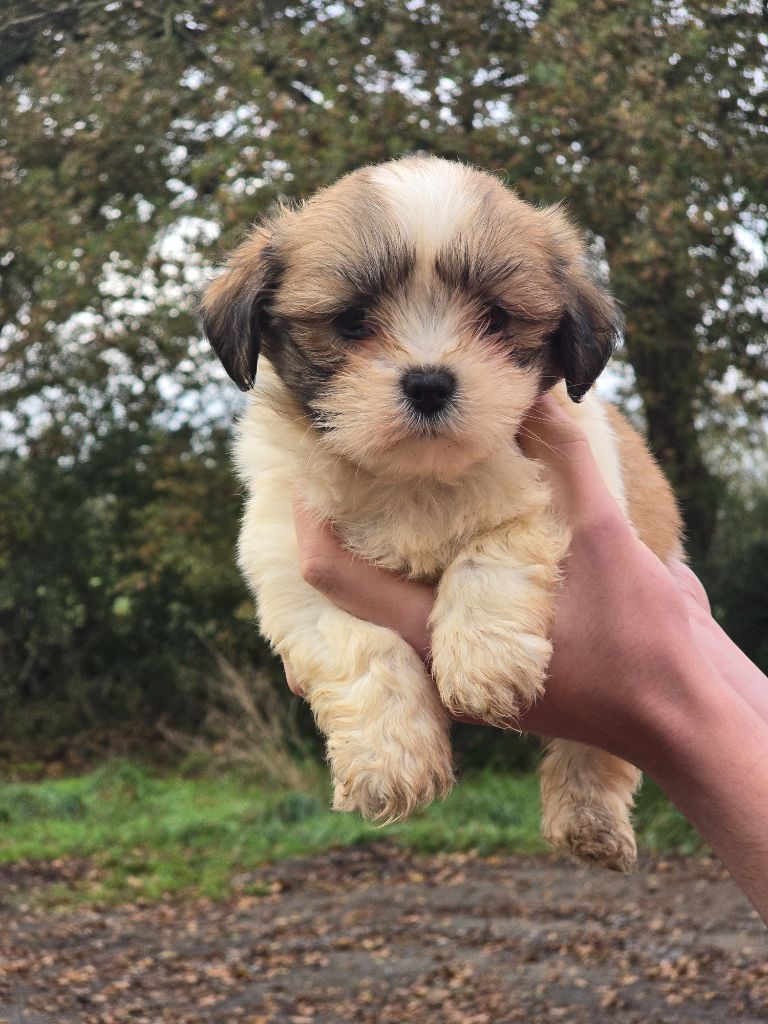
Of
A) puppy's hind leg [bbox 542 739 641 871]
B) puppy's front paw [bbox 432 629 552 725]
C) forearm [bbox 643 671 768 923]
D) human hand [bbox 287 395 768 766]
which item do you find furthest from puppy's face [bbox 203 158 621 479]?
puppy's hind leg [bbox 542 739 641 871]

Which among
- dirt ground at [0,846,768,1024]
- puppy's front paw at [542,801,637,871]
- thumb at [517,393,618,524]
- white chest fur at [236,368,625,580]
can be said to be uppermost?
thumb at [517,393,618,524]

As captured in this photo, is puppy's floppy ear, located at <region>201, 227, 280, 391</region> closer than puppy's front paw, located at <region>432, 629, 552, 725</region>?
No

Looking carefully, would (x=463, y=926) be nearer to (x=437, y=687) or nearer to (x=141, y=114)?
(x=437, y=687)

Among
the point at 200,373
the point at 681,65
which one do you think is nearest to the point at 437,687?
the point at 681,65

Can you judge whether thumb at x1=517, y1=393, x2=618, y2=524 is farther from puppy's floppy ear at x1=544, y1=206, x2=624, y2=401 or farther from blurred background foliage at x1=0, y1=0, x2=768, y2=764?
blurred background foliage at x1=0, y1=0, x2=768, y2=764

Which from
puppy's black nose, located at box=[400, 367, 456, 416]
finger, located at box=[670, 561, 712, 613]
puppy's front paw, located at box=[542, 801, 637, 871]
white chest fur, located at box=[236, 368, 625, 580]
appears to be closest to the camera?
puppy's black nose, located at box=[400, 367, 456, 416]

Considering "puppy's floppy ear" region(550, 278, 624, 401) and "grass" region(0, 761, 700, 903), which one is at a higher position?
→ "puppy's floppy ear" region(550, 278, 624, 401)
